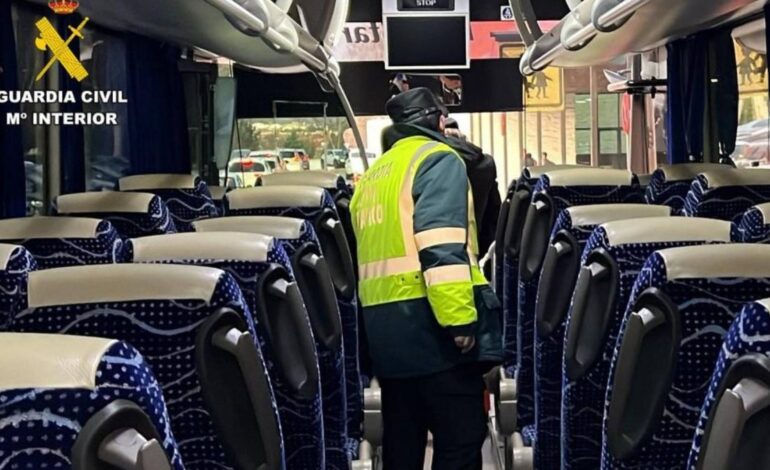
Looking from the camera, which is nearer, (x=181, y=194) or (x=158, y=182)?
(x=181, y=194)

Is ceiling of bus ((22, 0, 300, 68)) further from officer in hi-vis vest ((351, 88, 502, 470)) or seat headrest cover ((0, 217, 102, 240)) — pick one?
seat headrest cover ((0, 217, 102, 240))

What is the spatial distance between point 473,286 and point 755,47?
13.6 feet

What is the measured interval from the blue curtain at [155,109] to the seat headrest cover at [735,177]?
3.94 m

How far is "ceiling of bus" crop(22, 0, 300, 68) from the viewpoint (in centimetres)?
489

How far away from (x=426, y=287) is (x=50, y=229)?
45.2 inches

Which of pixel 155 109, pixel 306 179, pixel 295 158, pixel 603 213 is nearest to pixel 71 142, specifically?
pixel 306 179

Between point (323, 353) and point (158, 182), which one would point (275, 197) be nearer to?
point (323, 353)

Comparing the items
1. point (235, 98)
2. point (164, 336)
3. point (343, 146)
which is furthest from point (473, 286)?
point (343, 146)

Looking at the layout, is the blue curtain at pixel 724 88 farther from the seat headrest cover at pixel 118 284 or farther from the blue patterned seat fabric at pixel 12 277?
the seat headrest cover at pixel 118 284

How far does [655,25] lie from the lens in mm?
6129

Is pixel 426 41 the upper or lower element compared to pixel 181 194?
upper

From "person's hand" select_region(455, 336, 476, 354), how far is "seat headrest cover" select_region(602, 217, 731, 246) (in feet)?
2.87

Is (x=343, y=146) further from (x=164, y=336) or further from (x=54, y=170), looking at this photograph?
(x=164, y=336)

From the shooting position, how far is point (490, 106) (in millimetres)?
9961
